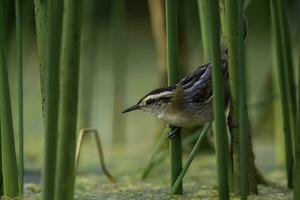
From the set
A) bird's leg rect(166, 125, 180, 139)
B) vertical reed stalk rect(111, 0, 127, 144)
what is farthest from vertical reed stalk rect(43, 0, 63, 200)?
vertical reed stalk rect(111, 0, 127, 144)

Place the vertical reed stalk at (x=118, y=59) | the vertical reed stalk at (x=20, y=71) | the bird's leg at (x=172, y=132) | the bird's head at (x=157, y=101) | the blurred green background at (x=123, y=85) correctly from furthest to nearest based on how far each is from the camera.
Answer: the blurred green background at (x=123, y=85) < the vertical reed stalk at (x=118, y=59) < the bird's head at (x=157, y=101) < the bird's leg at (x=172, y=132) < the vertical reed stalk at (x=20, y=71)

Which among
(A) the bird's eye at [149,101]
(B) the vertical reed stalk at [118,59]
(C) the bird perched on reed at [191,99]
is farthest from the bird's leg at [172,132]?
(B) the vertical reed stalk at [118,59]

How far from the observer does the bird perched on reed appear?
181cm

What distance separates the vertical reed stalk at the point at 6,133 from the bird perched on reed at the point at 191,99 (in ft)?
1.42

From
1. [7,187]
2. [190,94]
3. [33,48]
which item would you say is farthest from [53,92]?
[33,48]

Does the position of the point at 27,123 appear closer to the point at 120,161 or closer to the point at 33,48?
the point at 120,161

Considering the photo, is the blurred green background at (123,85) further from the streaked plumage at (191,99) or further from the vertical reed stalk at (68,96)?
the vertical reed stalk at (68,96)

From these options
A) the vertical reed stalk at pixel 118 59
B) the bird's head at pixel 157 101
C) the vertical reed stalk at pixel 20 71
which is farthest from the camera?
the vertical reed stalk at pixel 118 59

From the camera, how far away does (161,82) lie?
9.94 ft

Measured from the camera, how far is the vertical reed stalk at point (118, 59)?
2.76m

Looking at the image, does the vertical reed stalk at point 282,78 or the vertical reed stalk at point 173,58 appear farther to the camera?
the vertical reed stalk at point 282,78

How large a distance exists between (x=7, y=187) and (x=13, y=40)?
5.09 feet

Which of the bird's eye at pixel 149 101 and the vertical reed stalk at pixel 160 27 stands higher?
the vertical reed stalk at pixel 160 27

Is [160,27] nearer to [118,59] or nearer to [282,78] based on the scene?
[118,59]
